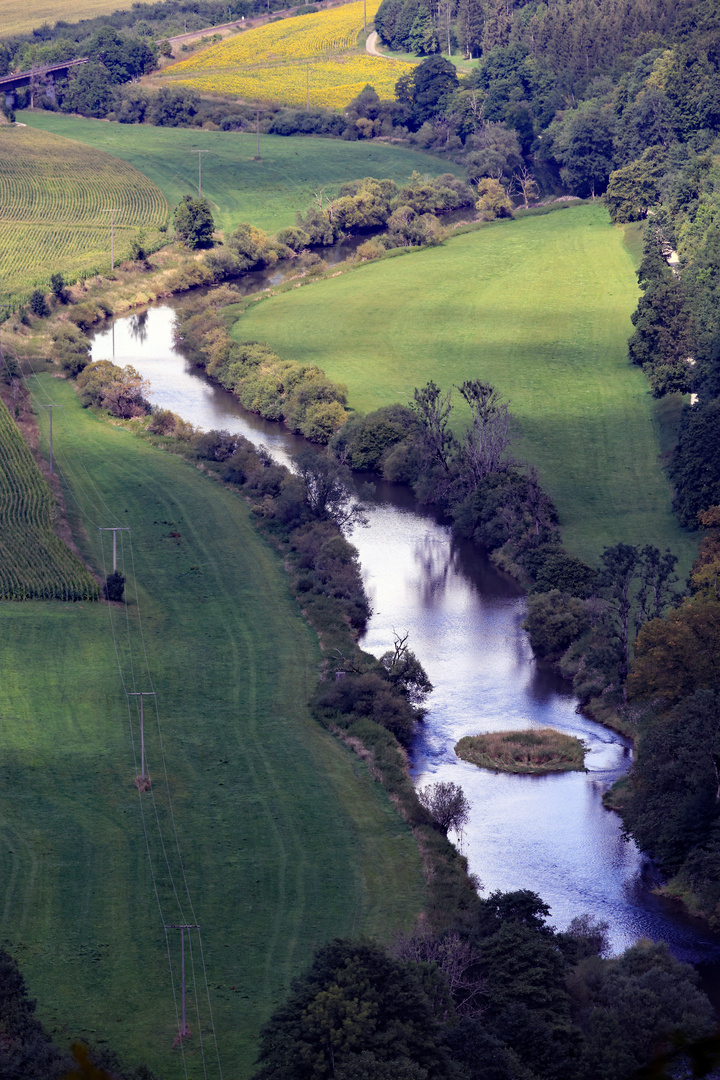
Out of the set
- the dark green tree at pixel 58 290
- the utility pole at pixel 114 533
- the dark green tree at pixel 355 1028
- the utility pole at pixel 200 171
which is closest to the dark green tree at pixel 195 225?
the utility pole at pixel 200 171

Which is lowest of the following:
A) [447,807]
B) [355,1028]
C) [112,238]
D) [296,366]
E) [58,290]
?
[447,807]

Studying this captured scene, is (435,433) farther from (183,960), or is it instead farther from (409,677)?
(183,960)

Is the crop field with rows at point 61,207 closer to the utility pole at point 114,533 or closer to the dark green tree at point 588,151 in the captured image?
the dark green tree at point 588,151

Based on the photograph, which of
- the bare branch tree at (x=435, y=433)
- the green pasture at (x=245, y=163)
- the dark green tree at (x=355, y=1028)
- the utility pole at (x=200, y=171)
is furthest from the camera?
the utility pole at (x=200, y=171)

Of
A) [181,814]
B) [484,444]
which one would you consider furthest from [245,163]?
[181,814]

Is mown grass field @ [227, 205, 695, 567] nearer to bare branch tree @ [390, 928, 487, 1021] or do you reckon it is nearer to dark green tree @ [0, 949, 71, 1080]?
bare branch tree @ [390, 928, 487, 1021]

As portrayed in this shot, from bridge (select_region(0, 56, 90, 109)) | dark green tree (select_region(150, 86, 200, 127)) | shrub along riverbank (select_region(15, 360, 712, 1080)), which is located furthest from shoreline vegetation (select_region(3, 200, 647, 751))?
bridge (select_region(0, 56, 90, 109))
